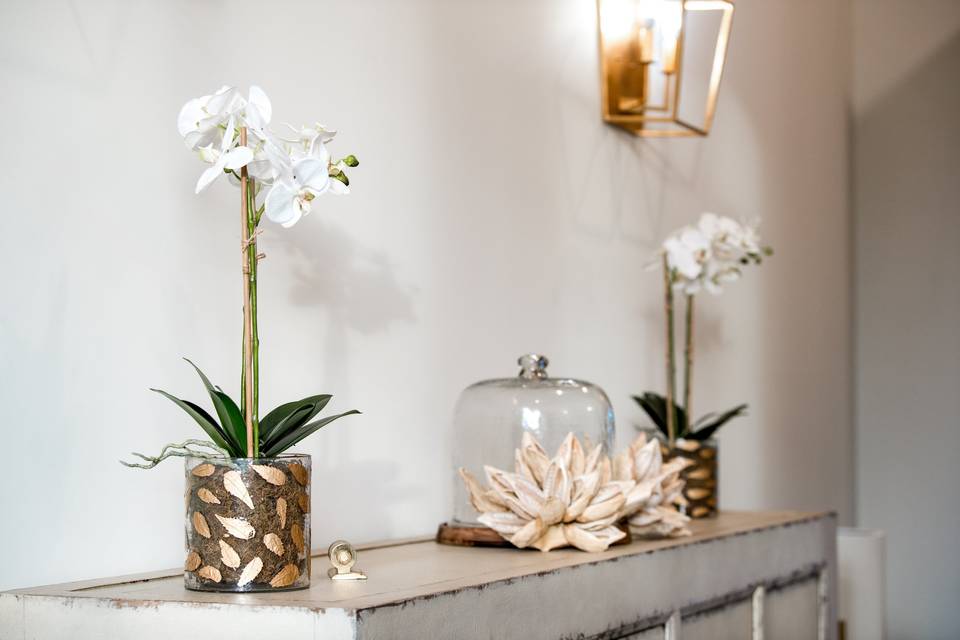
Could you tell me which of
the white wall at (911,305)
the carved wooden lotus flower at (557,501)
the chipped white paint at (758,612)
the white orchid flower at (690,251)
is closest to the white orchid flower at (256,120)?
the carved wooden lotus flower at (557,501)

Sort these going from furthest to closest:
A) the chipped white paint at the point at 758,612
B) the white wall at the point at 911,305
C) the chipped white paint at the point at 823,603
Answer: the white wall at the point at 911,305
the chipped white paint at the point at 823,603
the chipped white paint at the point at 758,612

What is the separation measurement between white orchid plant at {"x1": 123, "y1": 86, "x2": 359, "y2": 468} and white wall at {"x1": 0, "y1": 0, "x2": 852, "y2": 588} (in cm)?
13

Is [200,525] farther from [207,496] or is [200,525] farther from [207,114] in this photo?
[207,114]

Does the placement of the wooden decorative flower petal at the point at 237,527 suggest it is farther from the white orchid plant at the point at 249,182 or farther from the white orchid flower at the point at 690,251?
the white orchid flower at the point at 690,251

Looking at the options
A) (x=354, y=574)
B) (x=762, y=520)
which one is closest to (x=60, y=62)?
(x=354, y=574)

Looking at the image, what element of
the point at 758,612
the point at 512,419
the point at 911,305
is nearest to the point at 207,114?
the point at 512,419

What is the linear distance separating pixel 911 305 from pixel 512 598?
271 centimetres

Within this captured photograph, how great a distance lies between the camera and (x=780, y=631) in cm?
168

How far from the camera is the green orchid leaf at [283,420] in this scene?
105 cm

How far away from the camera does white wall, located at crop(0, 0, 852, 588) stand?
1.07 metres

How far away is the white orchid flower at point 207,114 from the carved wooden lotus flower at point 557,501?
53cm

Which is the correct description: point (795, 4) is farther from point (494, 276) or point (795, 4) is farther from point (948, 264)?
point (494, 276)

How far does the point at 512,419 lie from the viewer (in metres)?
1.46

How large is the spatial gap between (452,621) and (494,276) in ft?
2.70
